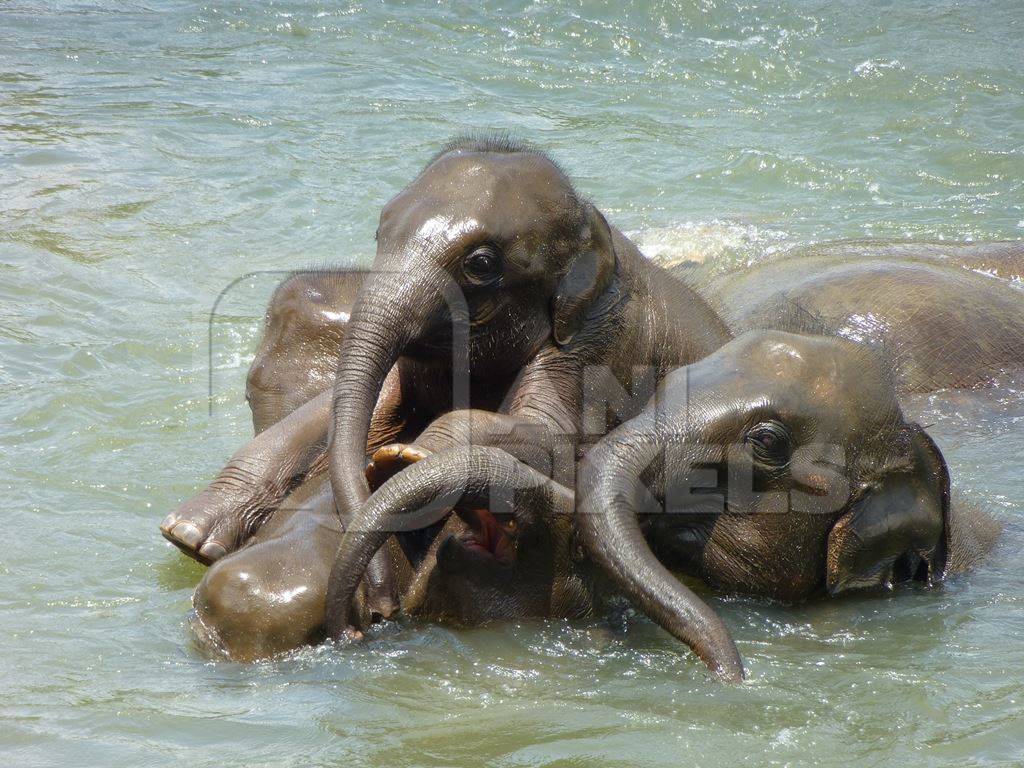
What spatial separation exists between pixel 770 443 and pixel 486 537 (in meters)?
1.04

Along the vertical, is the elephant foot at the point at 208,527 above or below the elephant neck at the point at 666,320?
below

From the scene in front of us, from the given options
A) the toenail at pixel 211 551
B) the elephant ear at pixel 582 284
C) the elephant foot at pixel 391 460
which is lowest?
the toenail at pixel 211 551

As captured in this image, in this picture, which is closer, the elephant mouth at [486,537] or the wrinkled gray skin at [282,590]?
the wrinkled gray skin at [282,590]

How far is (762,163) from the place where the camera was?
1340 centimetres

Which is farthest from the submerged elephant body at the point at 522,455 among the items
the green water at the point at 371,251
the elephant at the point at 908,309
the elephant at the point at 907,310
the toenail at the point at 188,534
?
the elephant at the point at 908,309

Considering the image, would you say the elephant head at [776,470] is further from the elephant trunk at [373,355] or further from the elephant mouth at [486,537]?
the elephant trunk at [373,355]

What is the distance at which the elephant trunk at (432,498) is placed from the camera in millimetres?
4773

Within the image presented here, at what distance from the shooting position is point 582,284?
5945 mm

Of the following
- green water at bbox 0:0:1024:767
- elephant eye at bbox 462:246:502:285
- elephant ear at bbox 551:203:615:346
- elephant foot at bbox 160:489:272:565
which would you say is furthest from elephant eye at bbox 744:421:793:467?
elephant foot at bbox 160:489:272:565

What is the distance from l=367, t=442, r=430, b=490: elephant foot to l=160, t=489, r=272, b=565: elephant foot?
28.4 inches

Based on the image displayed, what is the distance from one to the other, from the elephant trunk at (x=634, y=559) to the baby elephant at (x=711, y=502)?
0.01 meters

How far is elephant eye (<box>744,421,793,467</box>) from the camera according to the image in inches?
203

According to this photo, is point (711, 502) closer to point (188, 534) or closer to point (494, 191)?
point (494, 191)

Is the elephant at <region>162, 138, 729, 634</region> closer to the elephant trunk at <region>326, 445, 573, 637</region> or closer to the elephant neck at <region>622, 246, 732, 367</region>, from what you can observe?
the elephant neck at <region>622, 246, 732, 367</region>
